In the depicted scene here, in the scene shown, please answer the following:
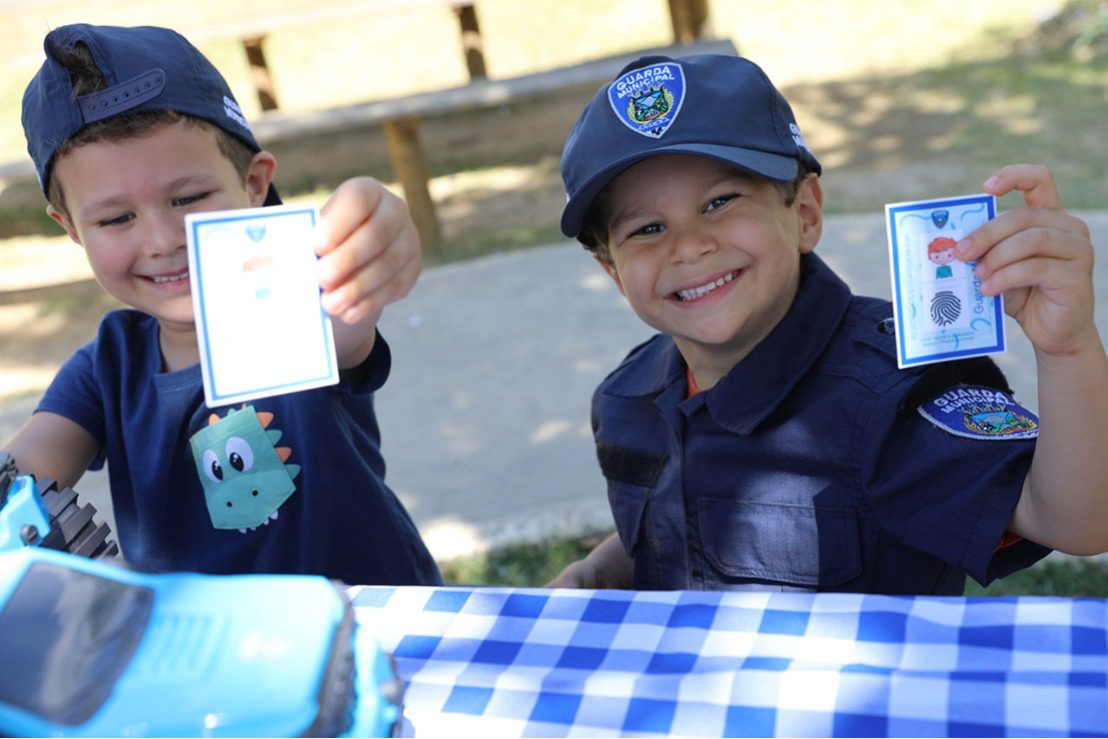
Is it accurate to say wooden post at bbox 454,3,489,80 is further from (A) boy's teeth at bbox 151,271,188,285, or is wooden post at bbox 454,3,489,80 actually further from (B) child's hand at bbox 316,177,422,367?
(B) child's hand at bbox 316,177,422,367

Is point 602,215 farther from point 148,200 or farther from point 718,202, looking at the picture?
point 148,200

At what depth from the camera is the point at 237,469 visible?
170cm

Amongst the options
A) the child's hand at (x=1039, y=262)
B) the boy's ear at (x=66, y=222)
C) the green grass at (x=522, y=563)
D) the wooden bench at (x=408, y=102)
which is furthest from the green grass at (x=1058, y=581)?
the wooden bench at (x=408, y=102)

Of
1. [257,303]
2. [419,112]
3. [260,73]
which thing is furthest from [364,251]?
[260,73]

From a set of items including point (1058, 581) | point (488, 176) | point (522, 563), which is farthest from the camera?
point (488, 176)

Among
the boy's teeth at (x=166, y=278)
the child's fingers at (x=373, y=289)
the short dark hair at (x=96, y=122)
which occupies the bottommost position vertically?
the boy's teeth at (x=166, y=278)

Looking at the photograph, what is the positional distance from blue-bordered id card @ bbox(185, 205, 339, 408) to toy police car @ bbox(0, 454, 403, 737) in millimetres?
254

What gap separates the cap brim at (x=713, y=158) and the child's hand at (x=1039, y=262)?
0.35 m

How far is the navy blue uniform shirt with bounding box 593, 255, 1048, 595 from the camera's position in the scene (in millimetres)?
1382

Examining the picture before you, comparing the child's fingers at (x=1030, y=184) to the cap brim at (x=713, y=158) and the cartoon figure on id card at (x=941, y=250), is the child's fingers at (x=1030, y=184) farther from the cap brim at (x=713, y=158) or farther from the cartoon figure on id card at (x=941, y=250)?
the cap brim at (x=713, y=158)

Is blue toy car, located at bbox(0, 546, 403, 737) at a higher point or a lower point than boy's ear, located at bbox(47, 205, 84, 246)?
lower

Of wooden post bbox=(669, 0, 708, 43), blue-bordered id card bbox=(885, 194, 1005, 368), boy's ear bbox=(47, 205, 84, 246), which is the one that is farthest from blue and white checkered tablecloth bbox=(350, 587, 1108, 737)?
wooden post bbox=(669, 0, 708, 43)

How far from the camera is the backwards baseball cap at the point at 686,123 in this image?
151cm

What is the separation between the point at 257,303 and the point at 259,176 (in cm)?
63
